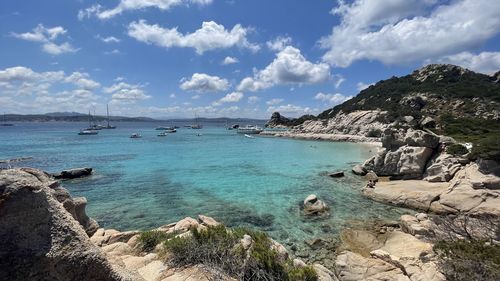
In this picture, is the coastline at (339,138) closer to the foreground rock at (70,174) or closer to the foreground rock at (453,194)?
the foreground rock at (453,194)

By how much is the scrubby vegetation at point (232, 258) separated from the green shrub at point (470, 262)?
14.3 feet

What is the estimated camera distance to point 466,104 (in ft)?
270

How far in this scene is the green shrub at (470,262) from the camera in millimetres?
8414

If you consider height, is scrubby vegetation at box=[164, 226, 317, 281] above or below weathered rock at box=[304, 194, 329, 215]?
above

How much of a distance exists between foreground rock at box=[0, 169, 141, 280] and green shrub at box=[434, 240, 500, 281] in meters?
9.51

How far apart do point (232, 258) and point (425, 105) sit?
10170 centimetres

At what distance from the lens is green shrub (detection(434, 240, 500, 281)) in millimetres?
8414

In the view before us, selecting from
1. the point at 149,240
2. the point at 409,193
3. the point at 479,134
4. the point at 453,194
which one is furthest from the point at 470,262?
the point at 479,134

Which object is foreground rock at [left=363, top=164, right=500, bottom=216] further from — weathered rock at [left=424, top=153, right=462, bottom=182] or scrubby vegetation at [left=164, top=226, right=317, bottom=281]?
scrubby vegetation at [left=164, top=226, right=317, bottom=281]

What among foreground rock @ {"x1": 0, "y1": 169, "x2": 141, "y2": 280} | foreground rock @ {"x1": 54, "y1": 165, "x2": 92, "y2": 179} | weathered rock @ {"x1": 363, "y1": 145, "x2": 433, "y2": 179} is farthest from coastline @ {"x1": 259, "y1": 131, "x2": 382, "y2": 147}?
foreground rock @ {"x1": 0, "y1": 169, "x2": 141, "y2": 280}

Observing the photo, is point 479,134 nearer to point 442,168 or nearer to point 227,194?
point 442,168

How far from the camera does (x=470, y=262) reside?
29.2 feet

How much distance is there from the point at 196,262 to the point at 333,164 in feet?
112

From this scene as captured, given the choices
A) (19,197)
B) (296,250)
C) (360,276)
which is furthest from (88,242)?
(296,250)
